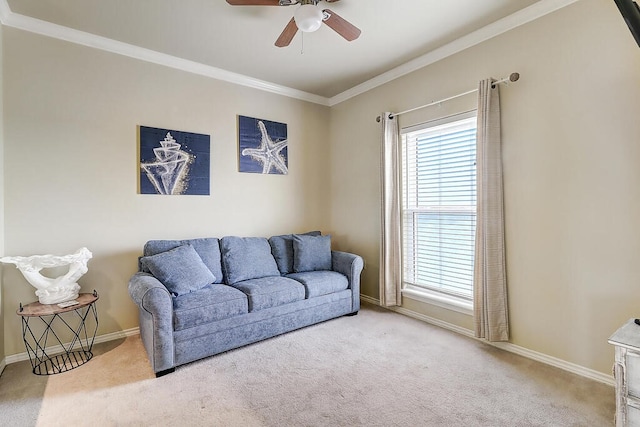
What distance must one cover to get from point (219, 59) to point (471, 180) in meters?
2.89

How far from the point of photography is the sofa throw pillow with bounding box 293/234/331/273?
12.0 feet

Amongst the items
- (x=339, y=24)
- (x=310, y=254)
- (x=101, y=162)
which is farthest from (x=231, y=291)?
(x=339, y=24)

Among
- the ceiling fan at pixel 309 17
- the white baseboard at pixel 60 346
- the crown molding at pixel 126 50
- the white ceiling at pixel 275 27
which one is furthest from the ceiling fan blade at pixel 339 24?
the white baseboard at pixel 60 346

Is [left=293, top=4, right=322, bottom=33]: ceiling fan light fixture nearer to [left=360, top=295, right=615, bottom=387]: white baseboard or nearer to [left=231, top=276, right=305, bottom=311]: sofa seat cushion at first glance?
[left=231, top=276, right=305, bottom=311]: sofa seat cushion

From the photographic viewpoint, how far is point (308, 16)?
208cm

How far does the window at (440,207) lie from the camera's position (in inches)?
121

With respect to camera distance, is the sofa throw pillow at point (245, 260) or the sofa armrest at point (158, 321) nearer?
the sofa armrest at point (158, 321)

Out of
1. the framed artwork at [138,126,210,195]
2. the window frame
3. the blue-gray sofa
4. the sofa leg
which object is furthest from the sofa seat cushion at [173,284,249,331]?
the window frame

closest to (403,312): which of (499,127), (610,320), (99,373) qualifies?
(610,320)

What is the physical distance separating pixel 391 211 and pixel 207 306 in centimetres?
219

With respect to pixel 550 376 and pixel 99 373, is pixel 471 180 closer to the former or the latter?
pixel 550 376

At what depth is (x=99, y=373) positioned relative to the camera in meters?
2.40

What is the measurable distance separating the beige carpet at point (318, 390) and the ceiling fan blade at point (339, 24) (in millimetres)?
2581

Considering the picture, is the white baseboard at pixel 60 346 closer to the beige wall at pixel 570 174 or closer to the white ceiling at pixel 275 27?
the white ceiling at pixel 275 27
